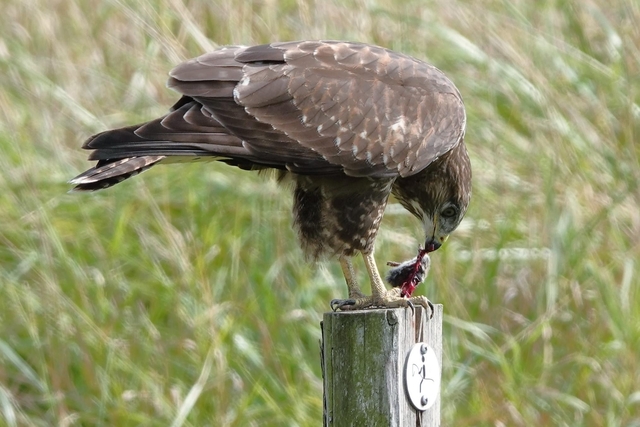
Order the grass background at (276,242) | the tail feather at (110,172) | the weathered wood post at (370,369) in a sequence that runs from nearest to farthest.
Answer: the weathered wood post at (370,369)
the tail feather at (110,172)
the grass background at (276,242)

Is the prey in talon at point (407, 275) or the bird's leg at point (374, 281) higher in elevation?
the bird's leg at point (374, 281)

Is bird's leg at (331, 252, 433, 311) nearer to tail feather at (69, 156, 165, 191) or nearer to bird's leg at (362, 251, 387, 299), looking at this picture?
bird's leg at (362, 251, 387, 299)

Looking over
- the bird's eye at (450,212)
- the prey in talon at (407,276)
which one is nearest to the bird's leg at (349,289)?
the prey in talon at (407,276)

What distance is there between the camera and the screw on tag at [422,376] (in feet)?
10.1

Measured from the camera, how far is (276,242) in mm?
5176

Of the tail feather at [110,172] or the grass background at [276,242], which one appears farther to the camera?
the grass background at [276,242]

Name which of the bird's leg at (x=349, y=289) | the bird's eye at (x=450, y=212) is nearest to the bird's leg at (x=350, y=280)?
the bird's leg at (x=349, y=289)

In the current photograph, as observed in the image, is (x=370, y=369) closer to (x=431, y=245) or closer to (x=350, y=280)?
(x=350, y=280)

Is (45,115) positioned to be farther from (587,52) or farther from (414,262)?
(587,52)

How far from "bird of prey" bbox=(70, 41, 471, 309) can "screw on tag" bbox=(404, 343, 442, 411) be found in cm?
33

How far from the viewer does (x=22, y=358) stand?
16.3ft

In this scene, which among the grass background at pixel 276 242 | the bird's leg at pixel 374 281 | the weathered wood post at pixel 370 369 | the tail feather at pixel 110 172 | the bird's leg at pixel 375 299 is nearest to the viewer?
the weathered wood post at pixel 370 369

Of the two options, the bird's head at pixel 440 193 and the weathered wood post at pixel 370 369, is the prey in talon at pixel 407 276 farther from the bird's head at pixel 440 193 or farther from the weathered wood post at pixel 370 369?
the weathered wood post at pixel 370 369

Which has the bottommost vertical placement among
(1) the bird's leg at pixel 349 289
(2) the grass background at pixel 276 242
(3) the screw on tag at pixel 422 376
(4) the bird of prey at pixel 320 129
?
(2) the grass background at pixel 276 242
